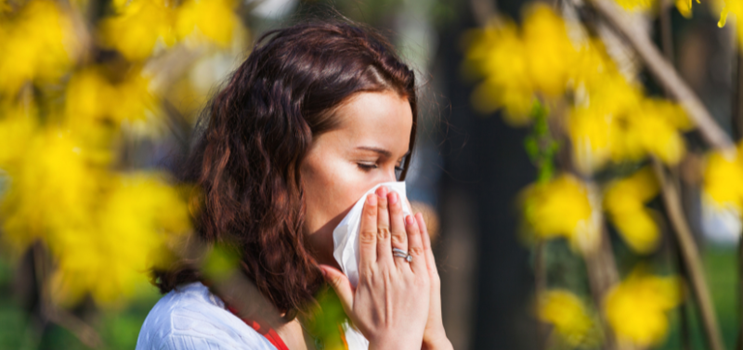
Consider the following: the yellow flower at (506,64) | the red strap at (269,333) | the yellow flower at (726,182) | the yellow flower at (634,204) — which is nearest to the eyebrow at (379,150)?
the red strap at (269,333)

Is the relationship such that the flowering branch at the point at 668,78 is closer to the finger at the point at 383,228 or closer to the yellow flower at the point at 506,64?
the yellow flower at the point at 506,64

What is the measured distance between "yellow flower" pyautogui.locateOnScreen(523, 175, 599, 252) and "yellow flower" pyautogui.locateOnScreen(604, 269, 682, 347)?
0.37m

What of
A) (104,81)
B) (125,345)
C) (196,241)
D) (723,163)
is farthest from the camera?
(125,345)

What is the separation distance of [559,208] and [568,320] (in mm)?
875

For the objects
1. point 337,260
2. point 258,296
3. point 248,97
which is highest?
point 248,97

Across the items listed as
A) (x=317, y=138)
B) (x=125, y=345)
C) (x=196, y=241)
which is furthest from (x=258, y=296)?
(x=125, y=345)

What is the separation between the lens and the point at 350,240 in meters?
1.58

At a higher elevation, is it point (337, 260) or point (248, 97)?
point (248, 97)

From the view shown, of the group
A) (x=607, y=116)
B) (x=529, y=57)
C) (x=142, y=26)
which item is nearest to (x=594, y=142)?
(x=607, y=116)

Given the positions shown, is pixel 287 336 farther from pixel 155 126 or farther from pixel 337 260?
pixel 155 126

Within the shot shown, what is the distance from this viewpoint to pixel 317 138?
1.59 metres

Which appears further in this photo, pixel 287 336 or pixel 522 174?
pixel 522 174

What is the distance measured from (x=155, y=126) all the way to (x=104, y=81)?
0.33m

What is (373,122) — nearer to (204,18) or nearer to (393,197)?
(393,197)
